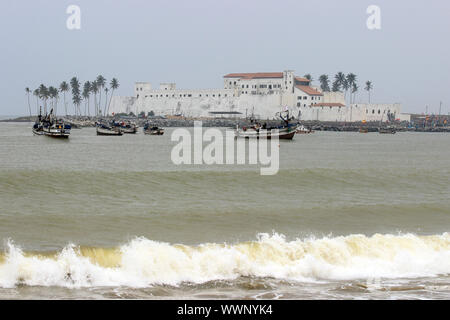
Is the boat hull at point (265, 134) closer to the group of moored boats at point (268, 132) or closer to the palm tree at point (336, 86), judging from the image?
the group of moored boats at point (268, 132)

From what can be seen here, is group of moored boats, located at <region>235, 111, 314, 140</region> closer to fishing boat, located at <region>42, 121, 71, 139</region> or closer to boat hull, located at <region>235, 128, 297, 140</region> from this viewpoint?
boat hull, located at <region>235, 128, 297, 140</region>

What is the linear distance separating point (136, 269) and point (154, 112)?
156098 millimetres

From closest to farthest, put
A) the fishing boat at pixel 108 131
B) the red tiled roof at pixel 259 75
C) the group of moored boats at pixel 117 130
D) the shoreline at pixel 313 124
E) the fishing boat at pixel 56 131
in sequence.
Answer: the fishing boat at pixel 56 131 → the fishing boat at pixel 108 131 → the group of moored boats at pixel 117 130 → the shoreline at pixel 313 124 → the red tiled roof at pixel 259 75

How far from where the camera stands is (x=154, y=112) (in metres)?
166

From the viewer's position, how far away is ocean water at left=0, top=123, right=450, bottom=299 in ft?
35.3

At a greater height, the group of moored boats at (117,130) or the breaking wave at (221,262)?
the group of moored boats at (117,130)

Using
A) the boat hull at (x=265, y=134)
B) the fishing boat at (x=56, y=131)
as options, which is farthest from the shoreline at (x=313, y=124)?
the fishing boat at (x=56, y=131)

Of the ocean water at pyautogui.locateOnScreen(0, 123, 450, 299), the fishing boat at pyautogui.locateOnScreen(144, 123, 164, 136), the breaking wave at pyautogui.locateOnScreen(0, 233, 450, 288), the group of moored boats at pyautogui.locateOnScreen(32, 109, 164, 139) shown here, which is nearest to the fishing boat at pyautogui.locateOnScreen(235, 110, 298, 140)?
the fishing boat at pyautogui.locateOnScreen(144, 123, 164, 136)

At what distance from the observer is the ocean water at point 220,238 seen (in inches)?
424

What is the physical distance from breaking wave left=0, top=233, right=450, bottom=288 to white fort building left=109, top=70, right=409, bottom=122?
4964 inches

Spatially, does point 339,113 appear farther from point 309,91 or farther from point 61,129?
point 61,129

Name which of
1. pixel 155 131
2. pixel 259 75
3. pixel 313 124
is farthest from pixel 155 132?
pixel 259 75

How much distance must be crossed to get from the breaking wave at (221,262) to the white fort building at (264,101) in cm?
12609

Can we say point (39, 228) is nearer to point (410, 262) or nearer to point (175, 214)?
point (175, 214)
